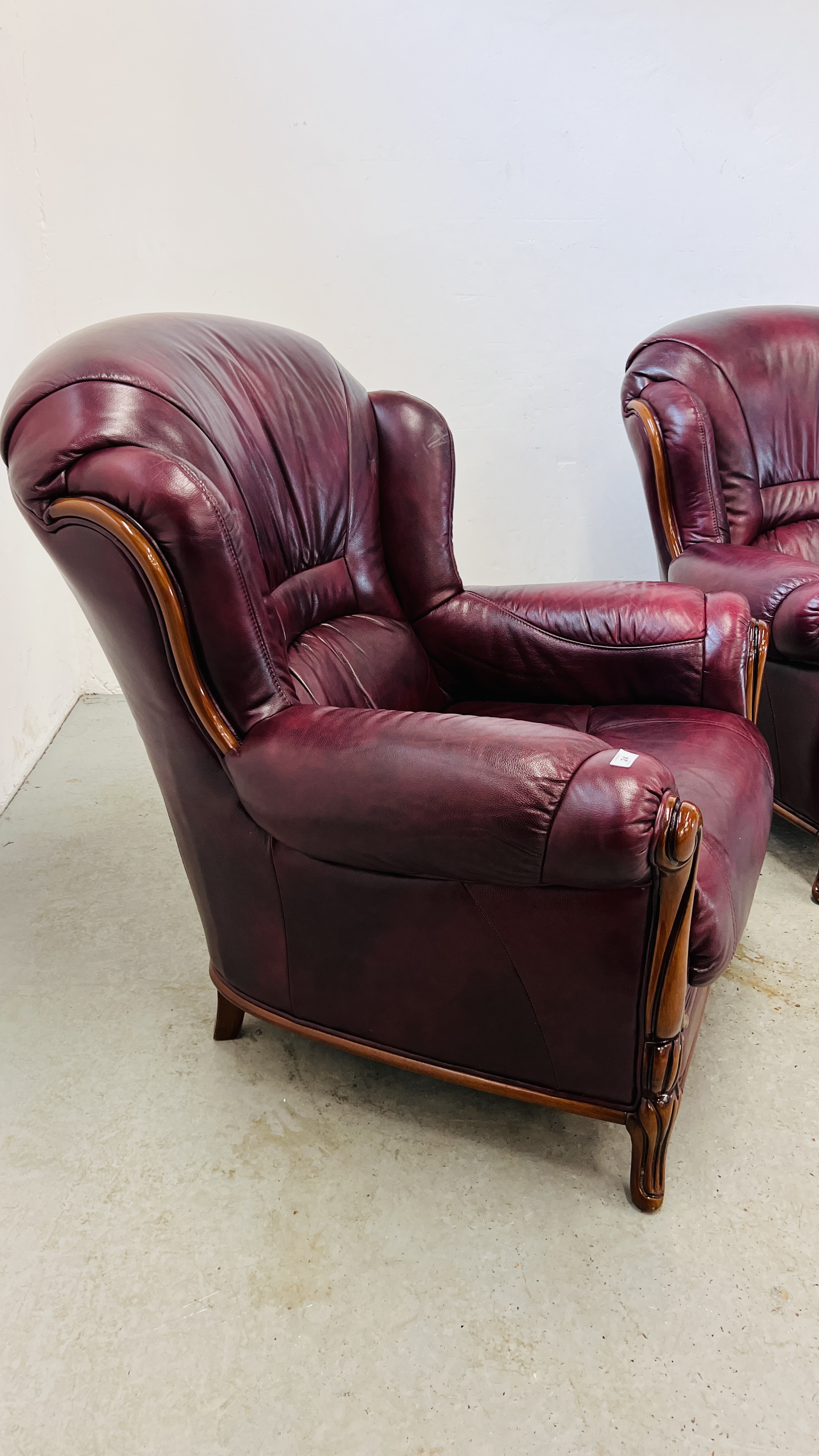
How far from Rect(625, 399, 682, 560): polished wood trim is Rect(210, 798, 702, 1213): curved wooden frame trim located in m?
1.32

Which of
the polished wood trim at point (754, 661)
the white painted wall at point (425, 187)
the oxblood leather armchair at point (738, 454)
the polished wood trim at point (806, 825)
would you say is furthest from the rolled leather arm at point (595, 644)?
the white painted wall at point (425, 187)

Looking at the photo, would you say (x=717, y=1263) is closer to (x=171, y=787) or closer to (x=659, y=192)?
(x=171, y=787)

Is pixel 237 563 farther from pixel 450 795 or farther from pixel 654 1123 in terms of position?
pixel 654 1123

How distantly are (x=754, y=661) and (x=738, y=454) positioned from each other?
825 millimetres

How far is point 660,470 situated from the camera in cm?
214

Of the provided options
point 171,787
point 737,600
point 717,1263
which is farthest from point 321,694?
point 717,1263

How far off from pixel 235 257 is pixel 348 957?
2174 mm

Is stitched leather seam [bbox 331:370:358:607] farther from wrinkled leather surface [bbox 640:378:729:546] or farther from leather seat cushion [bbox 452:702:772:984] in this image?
wrinkled leather surface [bbox 640:378:729:546]

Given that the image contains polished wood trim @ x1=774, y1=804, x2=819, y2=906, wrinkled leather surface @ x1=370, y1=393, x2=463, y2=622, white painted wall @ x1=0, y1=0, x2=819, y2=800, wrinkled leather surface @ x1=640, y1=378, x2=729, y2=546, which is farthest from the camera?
white painted wall @ x1=0, y1=0, x2=819, y2=800

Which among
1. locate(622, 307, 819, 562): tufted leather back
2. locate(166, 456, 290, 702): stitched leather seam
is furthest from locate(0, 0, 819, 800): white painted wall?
locate(166, 456, 290, 702): stitched leather seam

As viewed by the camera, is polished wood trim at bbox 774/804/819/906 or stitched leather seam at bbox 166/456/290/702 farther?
polished wood trim at bbox 774/804/819/906

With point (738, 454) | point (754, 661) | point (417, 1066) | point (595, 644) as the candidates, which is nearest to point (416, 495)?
point (595, 644)

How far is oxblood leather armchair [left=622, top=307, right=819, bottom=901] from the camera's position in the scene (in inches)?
76.6

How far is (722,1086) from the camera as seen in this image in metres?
1.39
